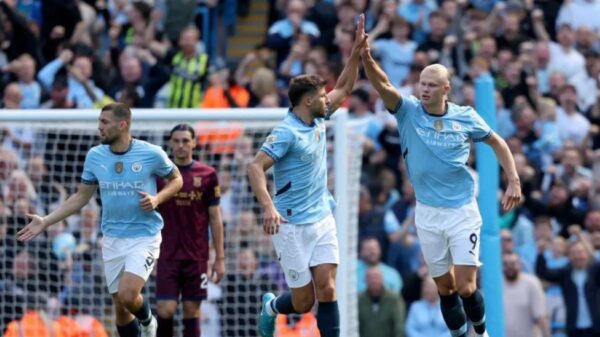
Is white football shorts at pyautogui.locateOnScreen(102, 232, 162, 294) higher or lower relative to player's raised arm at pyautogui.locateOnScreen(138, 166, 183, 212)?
lower

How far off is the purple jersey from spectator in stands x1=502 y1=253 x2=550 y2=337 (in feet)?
15.8

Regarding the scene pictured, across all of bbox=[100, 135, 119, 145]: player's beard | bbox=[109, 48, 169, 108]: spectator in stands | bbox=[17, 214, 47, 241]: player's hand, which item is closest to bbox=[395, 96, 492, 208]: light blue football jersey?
bbox=[100, 135, 119, 145]: player's beard

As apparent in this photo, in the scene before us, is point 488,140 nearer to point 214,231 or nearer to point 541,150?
point 214,231

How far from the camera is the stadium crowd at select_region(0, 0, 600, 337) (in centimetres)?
1780

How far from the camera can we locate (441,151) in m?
13.3

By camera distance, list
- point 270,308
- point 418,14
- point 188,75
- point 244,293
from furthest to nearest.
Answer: point 418,14, point 188,75, point 244,293, point 270,308

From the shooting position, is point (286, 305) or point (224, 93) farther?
point (224, 93)

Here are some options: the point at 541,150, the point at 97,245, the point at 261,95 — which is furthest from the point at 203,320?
the point at 541,150

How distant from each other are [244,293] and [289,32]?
19.6 ft

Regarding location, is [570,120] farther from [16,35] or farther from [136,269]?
[136,269]

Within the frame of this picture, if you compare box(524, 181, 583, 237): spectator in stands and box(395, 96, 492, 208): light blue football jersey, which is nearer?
box(395, 96, 492, 208): light blue football jersey

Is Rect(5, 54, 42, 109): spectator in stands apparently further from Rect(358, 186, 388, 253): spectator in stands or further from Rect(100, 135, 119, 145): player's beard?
Rect(100, 135, 119, 145): player's beard

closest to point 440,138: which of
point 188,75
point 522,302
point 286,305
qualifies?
point 286,305

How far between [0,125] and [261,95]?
5.05 metres
